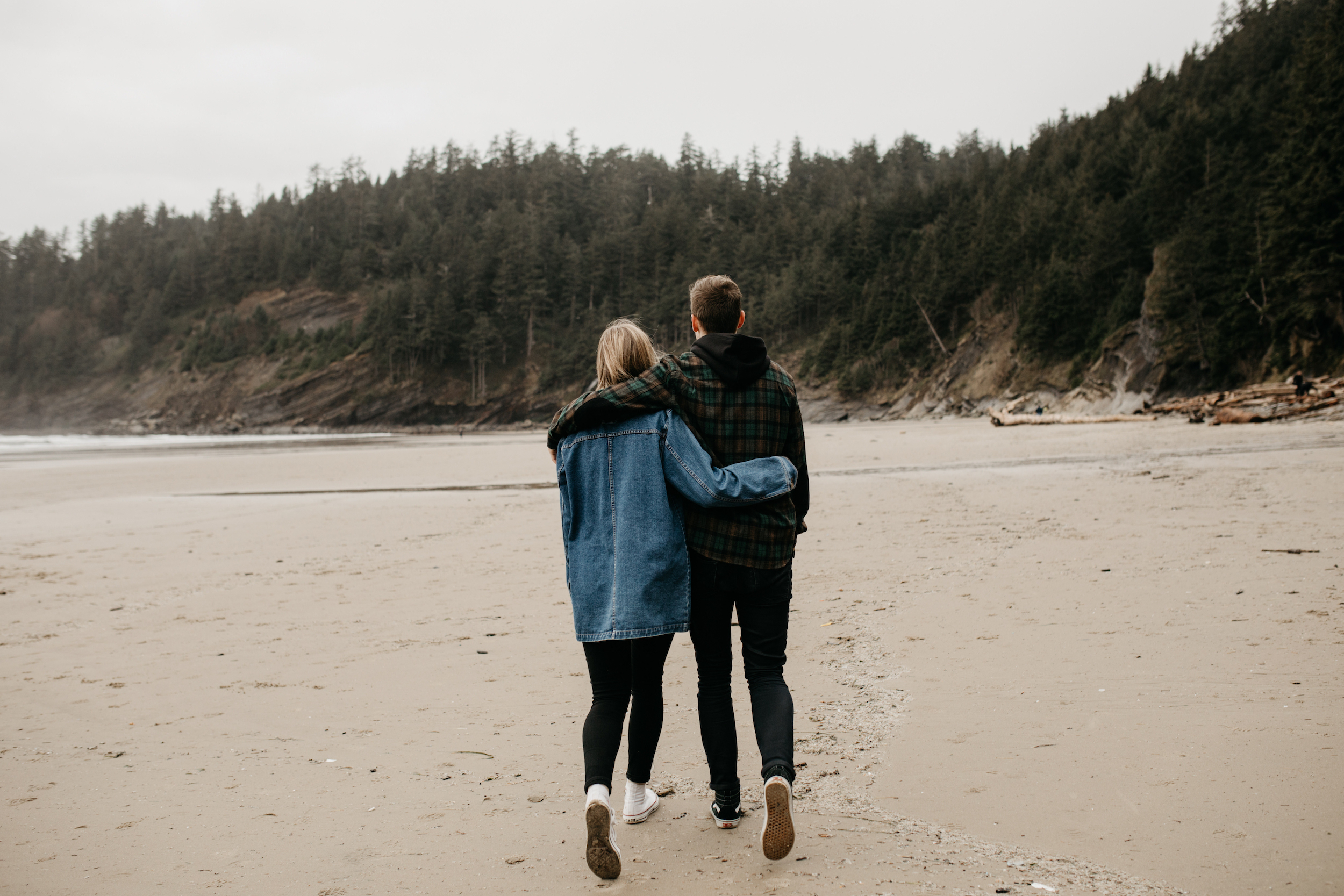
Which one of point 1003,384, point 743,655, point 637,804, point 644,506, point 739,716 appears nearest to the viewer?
point 644,506

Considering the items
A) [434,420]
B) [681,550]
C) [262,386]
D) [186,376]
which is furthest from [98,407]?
[681,550]

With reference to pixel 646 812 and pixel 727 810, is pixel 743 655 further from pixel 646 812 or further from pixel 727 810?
pixel 646 812

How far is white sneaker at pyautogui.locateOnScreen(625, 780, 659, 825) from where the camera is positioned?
8.94 ft

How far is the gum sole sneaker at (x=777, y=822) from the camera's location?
2.34 m

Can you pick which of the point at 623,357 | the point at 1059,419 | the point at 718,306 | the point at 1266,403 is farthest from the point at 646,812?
the point at 1059,419

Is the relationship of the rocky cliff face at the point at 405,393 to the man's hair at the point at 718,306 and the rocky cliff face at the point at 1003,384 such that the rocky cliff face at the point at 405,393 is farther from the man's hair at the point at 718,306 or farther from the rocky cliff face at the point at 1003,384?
the man's hair at the point at 718,306

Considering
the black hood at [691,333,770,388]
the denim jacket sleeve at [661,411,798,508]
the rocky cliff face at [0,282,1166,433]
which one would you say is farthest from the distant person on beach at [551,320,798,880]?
the rocky cliff face at [0,282,1166,433]

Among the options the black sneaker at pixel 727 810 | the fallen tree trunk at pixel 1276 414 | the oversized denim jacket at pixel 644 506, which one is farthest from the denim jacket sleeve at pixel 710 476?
the fallen tree trunk at pixel 1276 414

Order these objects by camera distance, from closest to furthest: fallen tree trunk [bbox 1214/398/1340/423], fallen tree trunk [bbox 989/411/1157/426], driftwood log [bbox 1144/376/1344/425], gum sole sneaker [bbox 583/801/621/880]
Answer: gum sole sneaker [bbox 583/801/621/880] < fallen tree trunk [bbox 1214/398/1340/423] < driftwood log [bbox 1144/376/1344/425] < fallen tree trunk [bbox 989/411/1157/426]

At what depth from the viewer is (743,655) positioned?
2.62 m

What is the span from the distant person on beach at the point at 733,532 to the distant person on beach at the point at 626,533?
6 centimetres

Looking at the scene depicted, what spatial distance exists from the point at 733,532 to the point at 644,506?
0.92 ft

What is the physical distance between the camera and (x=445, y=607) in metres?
→ 5.75

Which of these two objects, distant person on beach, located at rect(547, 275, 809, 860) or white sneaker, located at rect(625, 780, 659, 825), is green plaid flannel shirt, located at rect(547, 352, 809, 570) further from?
white sneaker, located at rect(625, 780, 659, 825)
